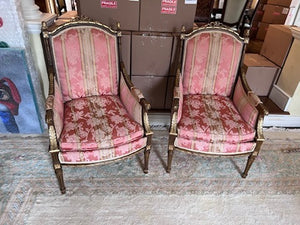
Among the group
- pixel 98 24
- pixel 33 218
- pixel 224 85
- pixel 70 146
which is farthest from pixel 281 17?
pixel 33 218

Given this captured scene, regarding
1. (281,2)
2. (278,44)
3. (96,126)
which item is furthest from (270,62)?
(281,2)

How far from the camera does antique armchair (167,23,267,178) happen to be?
5.18 ft

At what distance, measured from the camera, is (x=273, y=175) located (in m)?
1.85

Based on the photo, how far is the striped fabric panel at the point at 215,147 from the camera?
1580 millimetres

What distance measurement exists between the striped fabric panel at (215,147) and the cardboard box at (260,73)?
112 cm

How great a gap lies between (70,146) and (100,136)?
0.60 feet

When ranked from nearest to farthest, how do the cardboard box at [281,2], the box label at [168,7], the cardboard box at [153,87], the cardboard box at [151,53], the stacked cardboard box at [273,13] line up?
1. the box label at [168,7]
2. the cardboard box at [151,53]
3. the cardboard box at [153,87]
4. the cardboard box at [281,2]
5. the stacked cardboard box at [273,13]

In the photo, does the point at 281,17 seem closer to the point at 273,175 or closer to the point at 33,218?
the point at 273,175

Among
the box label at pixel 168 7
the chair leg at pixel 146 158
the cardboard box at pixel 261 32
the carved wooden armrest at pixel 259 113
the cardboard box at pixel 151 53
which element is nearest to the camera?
the carved wooden armrest at pixel 259 113

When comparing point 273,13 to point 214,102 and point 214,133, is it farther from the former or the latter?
point 214,133

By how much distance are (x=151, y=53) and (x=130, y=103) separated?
1.74 ft

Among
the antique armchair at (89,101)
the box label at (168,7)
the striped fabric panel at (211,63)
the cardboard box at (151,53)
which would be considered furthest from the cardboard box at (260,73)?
the antique armchair at (89,101)

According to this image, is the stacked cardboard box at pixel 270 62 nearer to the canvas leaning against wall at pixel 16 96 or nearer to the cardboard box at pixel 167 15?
the cardboard box at pixel 167 15

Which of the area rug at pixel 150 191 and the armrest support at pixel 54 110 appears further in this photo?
the area rug at pixel 150 191
